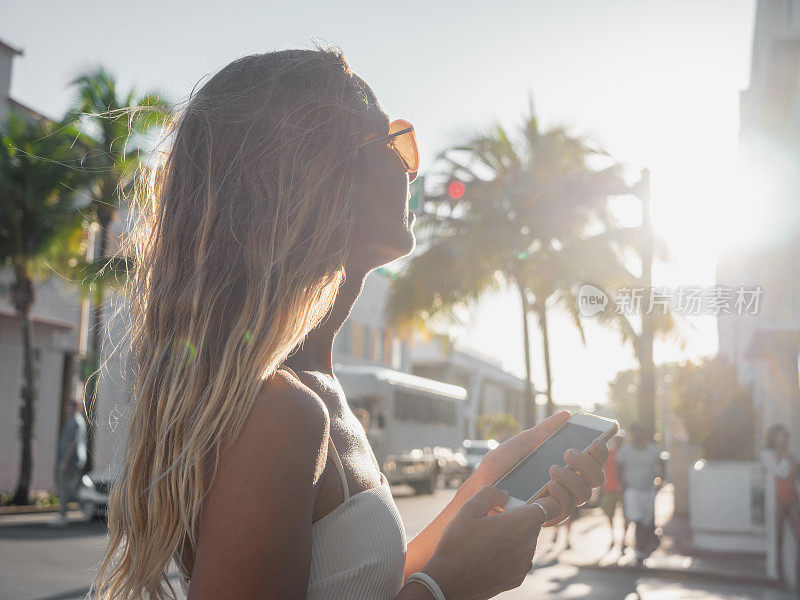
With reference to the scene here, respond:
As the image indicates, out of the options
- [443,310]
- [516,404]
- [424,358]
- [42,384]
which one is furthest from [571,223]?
A: [516,404]

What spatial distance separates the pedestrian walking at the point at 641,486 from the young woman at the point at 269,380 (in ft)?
33.9

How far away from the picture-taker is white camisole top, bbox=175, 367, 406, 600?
1.34 meters

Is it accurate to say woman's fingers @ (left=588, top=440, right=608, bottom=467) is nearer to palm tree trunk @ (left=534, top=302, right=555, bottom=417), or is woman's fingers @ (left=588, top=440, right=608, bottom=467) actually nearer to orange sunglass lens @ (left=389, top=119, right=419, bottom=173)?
orange sunglass lens @ (left=389, top=119, right=419, bottom=173)

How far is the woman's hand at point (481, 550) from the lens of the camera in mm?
1384

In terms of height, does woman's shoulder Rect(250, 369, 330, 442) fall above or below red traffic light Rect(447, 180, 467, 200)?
below

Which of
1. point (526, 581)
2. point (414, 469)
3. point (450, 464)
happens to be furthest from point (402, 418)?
point (526, 581)

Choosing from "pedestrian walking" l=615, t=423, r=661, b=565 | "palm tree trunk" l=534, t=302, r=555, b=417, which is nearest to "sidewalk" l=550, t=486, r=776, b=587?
"pedestrian walking" l=615, t=423, r=661, b=565

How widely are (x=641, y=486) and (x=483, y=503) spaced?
1053cm

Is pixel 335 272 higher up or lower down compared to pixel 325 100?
lower down

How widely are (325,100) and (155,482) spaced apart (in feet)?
2.23

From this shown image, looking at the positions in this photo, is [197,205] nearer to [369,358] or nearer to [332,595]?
[332,595]

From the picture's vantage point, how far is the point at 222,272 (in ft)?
4.47

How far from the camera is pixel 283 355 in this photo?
131cm

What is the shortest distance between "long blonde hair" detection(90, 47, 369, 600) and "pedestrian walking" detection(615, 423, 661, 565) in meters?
10.5
